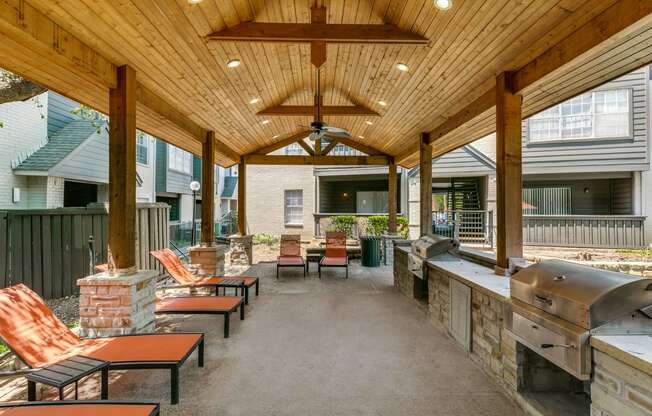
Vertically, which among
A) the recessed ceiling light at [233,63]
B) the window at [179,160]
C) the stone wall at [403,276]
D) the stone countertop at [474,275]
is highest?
the window at [179,160]

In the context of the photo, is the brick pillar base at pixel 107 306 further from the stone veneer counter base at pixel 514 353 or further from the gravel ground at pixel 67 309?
the stone veneer counter base at pixel 514 353

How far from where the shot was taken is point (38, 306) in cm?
325

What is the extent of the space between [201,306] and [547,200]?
40.7ft

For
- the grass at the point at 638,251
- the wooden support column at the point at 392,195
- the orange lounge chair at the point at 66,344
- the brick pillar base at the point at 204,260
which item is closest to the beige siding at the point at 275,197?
the wooden support column at the point at 392,195

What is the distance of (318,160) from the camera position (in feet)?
32.1

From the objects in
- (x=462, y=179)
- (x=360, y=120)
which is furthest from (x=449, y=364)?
(x=462, y=179)

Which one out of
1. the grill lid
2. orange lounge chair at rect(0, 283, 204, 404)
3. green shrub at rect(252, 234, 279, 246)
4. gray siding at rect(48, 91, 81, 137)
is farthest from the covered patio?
green shrub at rect(252, 234, 279, 246)

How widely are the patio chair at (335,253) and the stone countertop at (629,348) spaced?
6200 millimetres

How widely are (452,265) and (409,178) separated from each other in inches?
348

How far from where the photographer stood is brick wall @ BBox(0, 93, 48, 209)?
25.2 ft

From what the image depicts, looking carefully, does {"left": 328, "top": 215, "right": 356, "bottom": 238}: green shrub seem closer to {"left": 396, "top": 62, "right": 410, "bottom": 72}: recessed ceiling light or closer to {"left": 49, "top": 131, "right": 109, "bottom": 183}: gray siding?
{"left": 49, "top": 131, "right": 109, "bottom": 183}: gray siding

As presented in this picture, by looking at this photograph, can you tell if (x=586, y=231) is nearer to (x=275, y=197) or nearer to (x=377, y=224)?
(x=377, y=224)

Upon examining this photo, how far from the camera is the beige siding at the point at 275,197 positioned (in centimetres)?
1495

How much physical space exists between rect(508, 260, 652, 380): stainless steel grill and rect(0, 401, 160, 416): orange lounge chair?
254 centimetres
